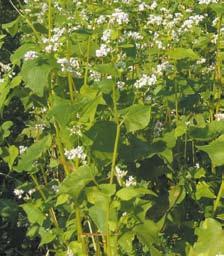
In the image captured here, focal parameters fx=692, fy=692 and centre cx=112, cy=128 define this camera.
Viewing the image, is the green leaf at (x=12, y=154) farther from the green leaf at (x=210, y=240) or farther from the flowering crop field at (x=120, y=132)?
the green leaf at (x=210, y=240)

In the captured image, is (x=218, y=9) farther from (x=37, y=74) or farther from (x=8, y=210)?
(x=8, y=210)

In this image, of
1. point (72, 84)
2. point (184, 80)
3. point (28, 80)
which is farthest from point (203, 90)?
point (28, 80)

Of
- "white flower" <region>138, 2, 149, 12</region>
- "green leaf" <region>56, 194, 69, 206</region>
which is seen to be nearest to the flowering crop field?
"green leaf" <region>56, 194, 69, 206</region>

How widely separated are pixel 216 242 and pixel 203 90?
3.64 feet

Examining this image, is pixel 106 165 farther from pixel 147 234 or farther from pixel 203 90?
pixel 203 90

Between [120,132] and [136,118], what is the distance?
0.19 metres

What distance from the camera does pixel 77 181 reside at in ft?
7.89

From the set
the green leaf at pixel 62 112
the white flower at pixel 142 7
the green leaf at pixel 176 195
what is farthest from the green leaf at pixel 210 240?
the white flower at pixel 142 7

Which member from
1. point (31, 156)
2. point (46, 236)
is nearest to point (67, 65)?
point (31, 156)

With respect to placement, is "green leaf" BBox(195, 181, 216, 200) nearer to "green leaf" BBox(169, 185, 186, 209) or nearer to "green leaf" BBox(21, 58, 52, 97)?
"green leaf" BBox(169, 185, 186, 209)

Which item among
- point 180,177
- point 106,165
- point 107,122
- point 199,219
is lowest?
point 199,219

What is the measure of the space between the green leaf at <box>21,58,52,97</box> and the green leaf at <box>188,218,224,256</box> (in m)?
0.74

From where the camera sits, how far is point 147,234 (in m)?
2.43

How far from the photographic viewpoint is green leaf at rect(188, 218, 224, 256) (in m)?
2.26
